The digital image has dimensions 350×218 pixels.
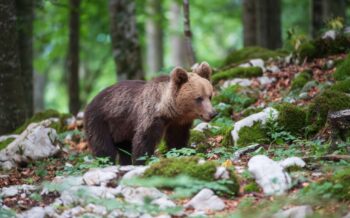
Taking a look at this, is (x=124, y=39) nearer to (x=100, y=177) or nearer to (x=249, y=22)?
(x=249, y=22)

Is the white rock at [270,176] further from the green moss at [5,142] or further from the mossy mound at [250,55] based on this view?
the mossy mound at [250,55]

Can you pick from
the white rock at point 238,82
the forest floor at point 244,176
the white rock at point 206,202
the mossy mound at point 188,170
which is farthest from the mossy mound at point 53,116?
the white rock at point 206,202

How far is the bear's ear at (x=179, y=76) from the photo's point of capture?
348 inches

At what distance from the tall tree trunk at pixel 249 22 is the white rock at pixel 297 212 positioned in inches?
466

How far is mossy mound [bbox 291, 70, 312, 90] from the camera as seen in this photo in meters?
11.8

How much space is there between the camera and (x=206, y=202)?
623 cm

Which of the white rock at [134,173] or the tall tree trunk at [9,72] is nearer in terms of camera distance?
the white rock at [134,173]

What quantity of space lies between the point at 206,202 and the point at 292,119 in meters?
3.35

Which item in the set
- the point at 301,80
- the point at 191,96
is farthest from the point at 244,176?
the point at 301,80

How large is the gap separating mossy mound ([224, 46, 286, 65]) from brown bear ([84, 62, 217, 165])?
16.1 ft

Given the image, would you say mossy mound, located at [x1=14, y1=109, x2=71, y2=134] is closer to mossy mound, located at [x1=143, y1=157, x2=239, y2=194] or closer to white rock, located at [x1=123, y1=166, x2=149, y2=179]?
white rock, located at [x1=123, y1=166, x2=149, y2=179]

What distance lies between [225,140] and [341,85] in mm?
2250

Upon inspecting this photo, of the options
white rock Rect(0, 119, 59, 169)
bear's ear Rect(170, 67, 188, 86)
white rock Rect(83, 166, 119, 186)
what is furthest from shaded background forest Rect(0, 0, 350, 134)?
white rock Rect(83, 166, 119, 186)

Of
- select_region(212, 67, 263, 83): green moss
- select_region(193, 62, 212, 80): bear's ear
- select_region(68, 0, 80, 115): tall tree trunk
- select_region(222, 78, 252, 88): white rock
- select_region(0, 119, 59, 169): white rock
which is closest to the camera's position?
select_region(193, 62, 212, 80): bear's ear
